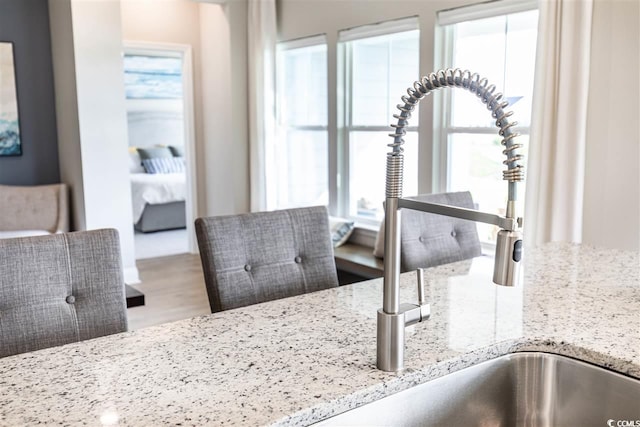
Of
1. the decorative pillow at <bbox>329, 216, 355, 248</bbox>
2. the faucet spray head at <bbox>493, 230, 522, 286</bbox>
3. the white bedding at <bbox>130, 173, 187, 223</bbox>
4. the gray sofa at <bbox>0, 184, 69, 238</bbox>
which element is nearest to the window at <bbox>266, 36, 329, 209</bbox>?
the decorative pillow at <bbox>329, 216, 355, 248</bbox>

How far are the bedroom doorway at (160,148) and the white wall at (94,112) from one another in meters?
0.70

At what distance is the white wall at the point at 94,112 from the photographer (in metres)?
4.82

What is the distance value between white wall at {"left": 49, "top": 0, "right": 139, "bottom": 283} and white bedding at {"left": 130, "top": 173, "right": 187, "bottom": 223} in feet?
7.13

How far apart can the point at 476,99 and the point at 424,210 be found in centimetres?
308

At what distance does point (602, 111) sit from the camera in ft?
10.0

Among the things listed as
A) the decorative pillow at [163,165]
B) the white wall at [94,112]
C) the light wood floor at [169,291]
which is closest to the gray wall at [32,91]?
the white wall at [94,112]

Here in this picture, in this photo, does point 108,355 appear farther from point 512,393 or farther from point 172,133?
point 172,133

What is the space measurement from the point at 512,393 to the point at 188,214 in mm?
5442

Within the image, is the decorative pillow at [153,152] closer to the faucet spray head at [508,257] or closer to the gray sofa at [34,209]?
the gray sofa at [34,209]

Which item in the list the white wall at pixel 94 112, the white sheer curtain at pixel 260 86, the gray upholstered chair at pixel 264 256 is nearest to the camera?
the gray upholstered chair at pixel 264 256

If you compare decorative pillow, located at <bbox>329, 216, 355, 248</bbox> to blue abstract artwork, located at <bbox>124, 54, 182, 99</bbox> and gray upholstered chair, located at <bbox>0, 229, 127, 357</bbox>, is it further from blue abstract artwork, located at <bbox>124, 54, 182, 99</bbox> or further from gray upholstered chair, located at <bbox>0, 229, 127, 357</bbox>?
blue abstract artwork, located at <bbox>124, 54, 182, 99</bbox>

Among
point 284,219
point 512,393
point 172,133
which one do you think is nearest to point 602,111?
point 284,219

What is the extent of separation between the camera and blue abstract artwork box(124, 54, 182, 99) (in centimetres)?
894

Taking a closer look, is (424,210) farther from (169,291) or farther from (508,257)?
(169,291)
